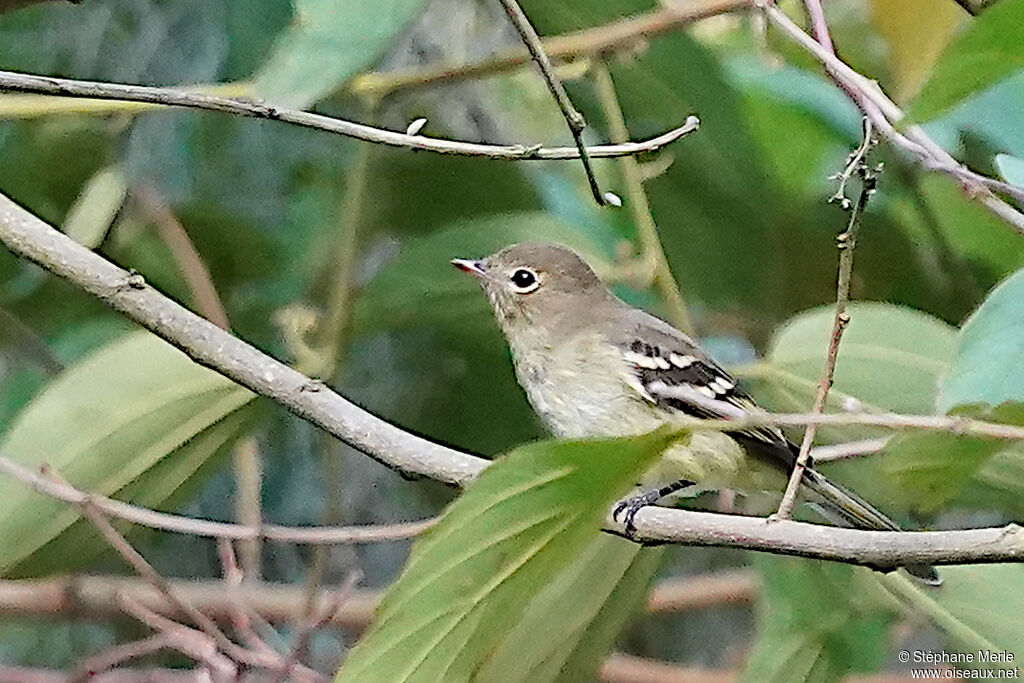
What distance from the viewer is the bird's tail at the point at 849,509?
1061 mm

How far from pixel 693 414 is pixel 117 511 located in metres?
0.57

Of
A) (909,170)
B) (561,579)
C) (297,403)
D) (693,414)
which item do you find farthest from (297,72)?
(909,170)

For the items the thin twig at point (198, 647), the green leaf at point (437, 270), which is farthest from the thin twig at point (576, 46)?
the thin twig at point (198, 647)

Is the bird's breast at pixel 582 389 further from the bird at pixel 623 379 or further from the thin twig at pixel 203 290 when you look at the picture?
the thin twig at pixel 203 290

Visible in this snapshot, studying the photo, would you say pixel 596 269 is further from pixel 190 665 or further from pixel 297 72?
pixel 190 665

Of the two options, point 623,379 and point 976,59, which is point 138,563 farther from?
point 976,59

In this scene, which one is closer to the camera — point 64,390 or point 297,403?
point 297,403

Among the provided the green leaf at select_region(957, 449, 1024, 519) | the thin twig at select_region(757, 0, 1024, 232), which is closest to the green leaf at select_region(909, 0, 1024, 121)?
the thin twig at select_region(757, 0, 1024, 232)

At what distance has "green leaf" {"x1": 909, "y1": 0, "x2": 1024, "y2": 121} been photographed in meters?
0.67

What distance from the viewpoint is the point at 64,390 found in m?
1.10

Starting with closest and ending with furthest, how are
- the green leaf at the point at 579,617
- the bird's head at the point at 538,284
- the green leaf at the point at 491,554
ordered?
the green leaf at the point at 491,554 < the green leaf at the point at 579,617 < the bird's head at the point at 538,284

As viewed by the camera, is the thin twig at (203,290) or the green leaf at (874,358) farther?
the thin twig at (203,290)

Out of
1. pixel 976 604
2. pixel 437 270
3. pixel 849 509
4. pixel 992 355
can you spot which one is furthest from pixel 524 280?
pixel 992 355

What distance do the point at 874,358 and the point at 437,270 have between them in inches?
18.2
